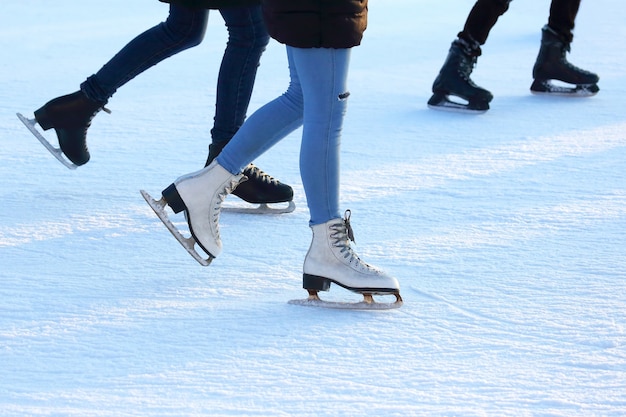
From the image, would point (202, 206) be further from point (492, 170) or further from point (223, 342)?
point (492, 170)

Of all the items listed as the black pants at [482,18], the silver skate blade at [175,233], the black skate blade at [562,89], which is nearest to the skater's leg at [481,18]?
the black pants at [482,18]

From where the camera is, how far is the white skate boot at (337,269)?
8.42 ft

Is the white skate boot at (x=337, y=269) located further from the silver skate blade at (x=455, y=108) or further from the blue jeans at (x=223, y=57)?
the silver skate blade at (x=455, y=108)

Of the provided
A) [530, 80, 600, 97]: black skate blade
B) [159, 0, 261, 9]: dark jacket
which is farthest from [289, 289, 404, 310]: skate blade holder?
[530, 80, 600, 97]: black skate blade

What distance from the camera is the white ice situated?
2137mm

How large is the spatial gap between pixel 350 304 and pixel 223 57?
95cm

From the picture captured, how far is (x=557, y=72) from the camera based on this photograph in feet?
16.3

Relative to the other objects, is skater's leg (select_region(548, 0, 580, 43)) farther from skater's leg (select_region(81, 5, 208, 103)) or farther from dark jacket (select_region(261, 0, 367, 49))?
dark jacket (select_region(261, 0, 367, 49))

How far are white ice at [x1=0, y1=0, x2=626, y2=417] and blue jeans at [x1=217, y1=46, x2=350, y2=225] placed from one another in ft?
0.83

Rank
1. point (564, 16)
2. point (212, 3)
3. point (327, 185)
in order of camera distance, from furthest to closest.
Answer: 1. point (564, 16)
2. point (212, 3)
3. point (327, 185)

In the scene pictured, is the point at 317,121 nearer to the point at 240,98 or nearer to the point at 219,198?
the point at 219,198

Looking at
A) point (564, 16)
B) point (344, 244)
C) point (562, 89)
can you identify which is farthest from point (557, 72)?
point (344, 244)

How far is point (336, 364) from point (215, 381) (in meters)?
0.23

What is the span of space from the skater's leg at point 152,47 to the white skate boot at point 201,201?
2.02ft
